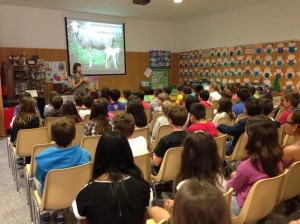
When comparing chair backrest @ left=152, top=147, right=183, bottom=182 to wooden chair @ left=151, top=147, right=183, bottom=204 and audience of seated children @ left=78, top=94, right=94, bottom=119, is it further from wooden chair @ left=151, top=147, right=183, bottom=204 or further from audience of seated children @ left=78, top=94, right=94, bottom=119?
audience of seated children @ left=78, top=94, right=94, bottom=119

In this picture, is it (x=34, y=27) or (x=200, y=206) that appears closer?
(x=200, y=206)

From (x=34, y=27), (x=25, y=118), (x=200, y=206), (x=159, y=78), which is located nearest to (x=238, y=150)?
(x=200, y=206)

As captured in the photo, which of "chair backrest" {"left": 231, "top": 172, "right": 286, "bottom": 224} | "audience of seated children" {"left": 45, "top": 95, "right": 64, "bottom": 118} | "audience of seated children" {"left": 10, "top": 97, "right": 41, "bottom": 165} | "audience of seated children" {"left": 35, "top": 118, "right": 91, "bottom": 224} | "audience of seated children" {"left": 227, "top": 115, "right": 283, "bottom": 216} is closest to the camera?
"chair backrest" {"left": 231, "top": 172, "right": 286, "bottom": 224}

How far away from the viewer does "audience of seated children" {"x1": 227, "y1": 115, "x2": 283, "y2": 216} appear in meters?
1.89

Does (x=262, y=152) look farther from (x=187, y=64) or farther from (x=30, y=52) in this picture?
(x=187, y=64)

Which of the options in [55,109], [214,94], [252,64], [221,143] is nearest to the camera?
[221,143]

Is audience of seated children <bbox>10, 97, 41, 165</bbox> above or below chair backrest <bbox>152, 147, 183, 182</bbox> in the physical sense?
above

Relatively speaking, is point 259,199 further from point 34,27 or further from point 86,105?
point 34,27

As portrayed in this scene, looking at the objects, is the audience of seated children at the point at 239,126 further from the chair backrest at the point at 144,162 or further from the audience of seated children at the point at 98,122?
the audience of seated children at the point at 98,122

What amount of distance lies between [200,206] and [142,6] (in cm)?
722

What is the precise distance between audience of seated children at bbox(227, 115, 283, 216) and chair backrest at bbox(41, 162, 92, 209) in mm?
1115

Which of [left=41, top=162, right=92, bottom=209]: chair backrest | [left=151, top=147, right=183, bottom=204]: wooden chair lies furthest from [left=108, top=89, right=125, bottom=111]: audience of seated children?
[left=41, top=162, right=92, bottom=209]: chair backrest

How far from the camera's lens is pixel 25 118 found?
12.0 ft

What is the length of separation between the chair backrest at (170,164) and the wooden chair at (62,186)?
0.69 m
